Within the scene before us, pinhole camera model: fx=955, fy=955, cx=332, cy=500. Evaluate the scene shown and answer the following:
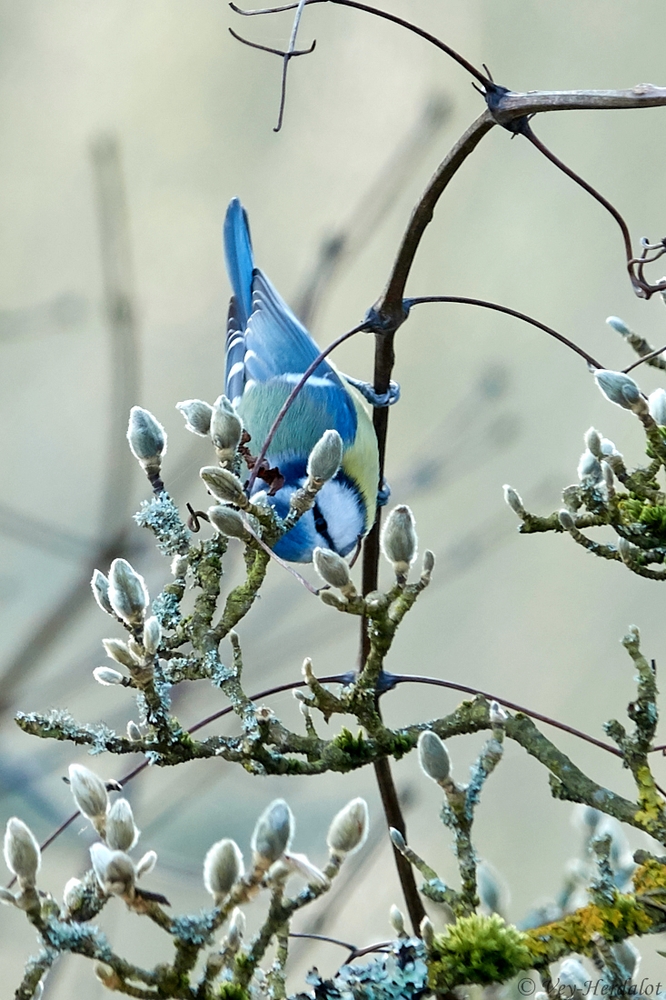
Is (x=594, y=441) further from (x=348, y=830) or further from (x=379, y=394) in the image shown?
(x=348, y=830)

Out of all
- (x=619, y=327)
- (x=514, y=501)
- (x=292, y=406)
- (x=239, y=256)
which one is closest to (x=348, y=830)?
(x=514, y=501)

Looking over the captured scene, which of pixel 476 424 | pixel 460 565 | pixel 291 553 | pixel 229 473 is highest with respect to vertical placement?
pixel 476 424

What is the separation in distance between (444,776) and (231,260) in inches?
31.2

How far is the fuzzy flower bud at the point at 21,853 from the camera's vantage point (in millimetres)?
385

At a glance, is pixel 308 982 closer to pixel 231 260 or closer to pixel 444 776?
pixel 444 776

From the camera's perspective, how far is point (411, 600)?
19.0 inches

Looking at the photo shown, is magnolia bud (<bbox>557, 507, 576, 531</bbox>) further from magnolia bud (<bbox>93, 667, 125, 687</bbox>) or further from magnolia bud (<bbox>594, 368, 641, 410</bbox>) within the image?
magnolia bud (<bbox>93, 667, 125, 687</bbox>)

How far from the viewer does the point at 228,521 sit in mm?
478

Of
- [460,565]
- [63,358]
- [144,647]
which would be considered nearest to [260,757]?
[144,647]

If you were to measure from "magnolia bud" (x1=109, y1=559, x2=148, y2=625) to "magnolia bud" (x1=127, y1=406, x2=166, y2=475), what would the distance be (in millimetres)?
86

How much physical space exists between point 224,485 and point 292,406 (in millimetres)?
438

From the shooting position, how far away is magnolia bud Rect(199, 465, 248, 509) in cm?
48

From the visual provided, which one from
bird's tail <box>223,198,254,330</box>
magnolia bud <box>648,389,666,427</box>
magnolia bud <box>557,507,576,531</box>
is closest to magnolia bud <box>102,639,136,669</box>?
magnolia bud <box>557,507,576,531</box>

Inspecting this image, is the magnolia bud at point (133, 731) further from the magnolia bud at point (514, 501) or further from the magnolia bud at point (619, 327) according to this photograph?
the magnolia bud at point (619, 327)
